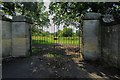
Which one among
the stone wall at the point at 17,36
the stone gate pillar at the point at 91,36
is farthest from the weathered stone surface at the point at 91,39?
the stone wall at the point at 17,36

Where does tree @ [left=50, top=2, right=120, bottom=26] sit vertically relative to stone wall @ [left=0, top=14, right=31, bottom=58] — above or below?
above

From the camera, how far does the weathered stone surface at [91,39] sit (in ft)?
30.2

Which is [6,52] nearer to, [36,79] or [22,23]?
[22,23]

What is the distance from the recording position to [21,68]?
7.54m

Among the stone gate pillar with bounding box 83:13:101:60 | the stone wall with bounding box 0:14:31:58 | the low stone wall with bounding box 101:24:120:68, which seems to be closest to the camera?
the low stone wall with bounding box 101:24:120:68

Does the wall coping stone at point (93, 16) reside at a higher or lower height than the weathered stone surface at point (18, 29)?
higher

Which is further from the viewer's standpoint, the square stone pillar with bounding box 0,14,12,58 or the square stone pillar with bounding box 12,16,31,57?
the square stone pillar with bounding box 12,16,31,57

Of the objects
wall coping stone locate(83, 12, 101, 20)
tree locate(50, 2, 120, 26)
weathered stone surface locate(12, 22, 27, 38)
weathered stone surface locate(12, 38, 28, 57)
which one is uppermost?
tree locate(50, 2, 120, 26)

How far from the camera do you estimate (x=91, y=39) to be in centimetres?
927

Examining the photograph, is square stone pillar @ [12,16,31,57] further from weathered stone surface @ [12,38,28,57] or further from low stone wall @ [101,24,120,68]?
low stone wall @ [101,24,120,68]

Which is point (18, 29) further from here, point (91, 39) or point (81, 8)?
point (81, 8)

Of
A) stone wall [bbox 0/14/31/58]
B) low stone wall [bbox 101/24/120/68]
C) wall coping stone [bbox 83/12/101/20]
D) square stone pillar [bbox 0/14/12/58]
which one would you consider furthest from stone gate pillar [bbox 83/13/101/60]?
square stone pillar [bbox 0/14/12/58]

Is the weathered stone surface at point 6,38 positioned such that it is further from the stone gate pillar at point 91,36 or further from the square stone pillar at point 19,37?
the stone gate pillar at point 91,36

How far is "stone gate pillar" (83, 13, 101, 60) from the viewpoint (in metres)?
9.20
